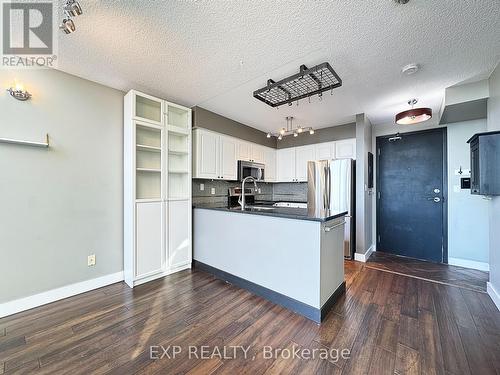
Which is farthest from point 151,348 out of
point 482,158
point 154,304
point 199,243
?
point 482,158

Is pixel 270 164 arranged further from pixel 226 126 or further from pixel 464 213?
pixel 464 213

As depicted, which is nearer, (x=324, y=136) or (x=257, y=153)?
(x=324, y=136)

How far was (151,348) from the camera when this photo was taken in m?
1.63

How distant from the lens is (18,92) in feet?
6.89

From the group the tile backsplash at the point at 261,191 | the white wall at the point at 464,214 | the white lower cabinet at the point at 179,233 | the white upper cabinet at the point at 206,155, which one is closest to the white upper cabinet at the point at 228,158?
the white upper cabinet at the point at 206,155

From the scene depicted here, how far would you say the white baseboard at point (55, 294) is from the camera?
6.76ft

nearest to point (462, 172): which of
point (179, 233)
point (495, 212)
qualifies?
point (495, 212)

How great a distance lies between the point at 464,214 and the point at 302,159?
2821mm

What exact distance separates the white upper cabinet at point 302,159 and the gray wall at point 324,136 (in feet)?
0.45

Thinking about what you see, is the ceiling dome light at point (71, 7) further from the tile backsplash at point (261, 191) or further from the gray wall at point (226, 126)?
the tile backsplash at point (261, 191)

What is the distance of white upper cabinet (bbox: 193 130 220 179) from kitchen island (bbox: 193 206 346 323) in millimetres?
814

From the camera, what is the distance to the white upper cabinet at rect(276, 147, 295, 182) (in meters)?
4.90

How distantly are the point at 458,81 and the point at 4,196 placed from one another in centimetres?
502
